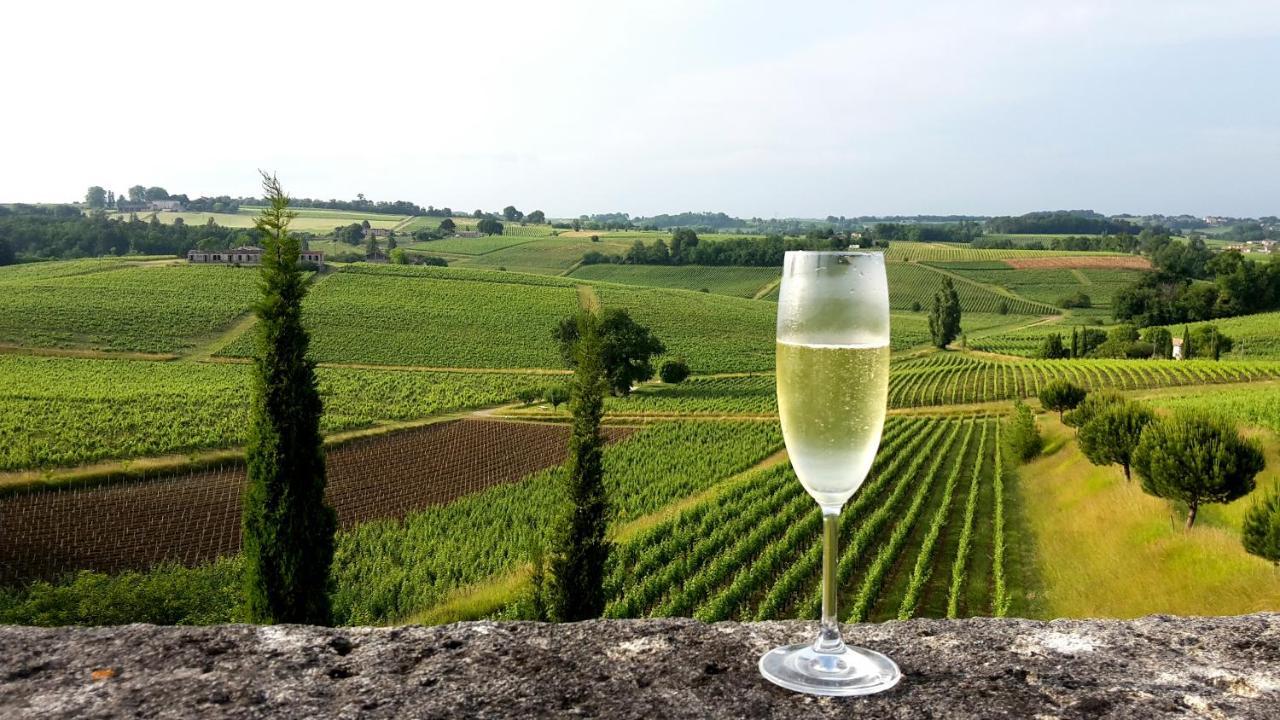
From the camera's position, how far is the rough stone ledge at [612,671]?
63.0 inches

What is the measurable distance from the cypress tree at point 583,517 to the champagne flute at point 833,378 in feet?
43.7

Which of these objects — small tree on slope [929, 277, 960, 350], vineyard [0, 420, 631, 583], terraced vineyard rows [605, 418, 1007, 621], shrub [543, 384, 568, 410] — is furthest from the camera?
small tree on slope [929, 277, 960, 350]

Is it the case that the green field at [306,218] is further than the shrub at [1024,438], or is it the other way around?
the green field at [306,218]

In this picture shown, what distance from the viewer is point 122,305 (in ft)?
225

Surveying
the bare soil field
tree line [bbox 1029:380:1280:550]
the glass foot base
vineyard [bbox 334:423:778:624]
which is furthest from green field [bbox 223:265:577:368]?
the bare soil field

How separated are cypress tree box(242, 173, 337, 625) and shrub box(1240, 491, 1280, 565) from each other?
605 inches

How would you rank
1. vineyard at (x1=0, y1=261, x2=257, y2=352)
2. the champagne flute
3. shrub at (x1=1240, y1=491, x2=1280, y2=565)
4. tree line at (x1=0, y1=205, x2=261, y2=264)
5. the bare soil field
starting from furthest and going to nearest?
the bare soil field, tree line at (x1=0, y1=205, x2=261, y2=264), vineyard at (x1=0, y1=261, x2=257, y2=352), shrub at (x1=1240, y1=491, x2=1280, y2=565), the champagne flute

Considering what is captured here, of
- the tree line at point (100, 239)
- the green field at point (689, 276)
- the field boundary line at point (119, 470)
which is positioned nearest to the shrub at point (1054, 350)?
the green field at point (689, 276)

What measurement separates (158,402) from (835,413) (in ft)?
153

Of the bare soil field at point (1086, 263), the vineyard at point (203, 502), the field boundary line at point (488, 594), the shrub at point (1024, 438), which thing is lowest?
the vineyard at point (203, 502)

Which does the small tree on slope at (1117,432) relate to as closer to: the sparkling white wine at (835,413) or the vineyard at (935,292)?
the sparkling white wine at (835,413)

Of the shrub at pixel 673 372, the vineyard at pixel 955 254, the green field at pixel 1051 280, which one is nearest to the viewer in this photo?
the shrub at pixel 673 372

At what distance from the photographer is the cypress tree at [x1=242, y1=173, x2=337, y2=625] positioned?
12.0 metres

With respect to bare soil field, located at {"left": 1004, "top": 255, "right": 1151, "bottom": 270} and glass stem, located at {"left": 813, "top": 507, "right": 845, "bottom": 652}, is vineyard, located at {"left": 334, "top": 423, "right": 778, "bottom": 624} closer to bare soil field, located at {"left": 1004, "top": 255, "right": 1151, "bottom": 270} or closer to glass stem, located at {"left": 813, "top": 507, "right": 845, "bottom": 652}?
glass stem, located at {"left": 813, "top": 507, "right": 845, "bottom": 652}
